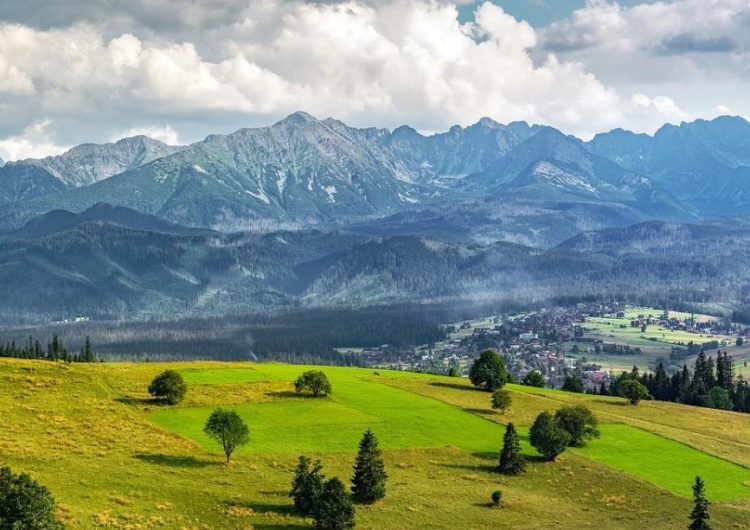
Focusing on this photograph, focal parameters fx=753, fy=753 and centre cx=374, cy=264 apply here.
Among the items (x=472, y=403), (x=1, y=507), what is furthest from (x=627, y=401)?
(x=1, y=507)

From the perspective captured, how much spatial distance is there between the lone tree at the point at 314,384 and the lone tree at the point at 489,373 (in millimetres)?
36435

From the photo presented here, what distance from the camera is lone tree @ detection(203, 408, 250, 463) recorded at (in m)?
87.3

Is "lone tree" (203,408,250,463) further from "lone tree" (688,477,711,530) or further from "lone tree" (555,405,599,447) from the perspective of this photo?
"lone tree" (688,477,711,530)

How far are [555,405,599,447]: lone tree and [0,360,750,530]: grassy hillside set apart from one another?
8.67 ft

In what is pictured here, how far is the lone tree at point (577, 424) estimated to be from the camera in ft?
365

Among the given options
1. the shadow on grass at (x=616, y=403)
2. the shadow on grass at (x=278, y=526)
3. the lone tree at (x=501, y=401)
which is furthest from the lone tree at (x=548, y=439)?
the shadow on grass at (x=616, y=403)

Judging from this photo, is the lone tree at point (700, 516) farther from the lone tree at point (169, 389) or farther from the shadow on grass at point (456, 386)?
the shadow on grass at point (456, 386)

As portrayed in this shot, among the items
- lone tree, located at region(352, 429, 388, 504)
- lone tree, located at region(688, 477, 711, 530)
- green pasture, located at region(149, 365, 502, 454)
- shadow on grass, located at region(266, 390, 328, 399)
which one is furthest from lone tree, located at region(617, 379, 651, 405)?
lone tree, located at region(352, 429, 388, 504)

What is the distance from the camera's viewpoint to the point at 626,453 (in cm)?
10900

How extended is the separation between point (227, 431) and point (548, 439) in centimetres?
4320

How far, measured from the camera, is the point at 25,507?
6016cm

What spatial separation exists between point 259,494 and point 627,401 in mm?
104473

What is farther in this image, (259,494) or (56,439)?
(56,439)

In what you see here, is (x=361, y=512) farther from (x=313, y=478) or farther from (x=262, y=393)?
(x=262, y=393)
